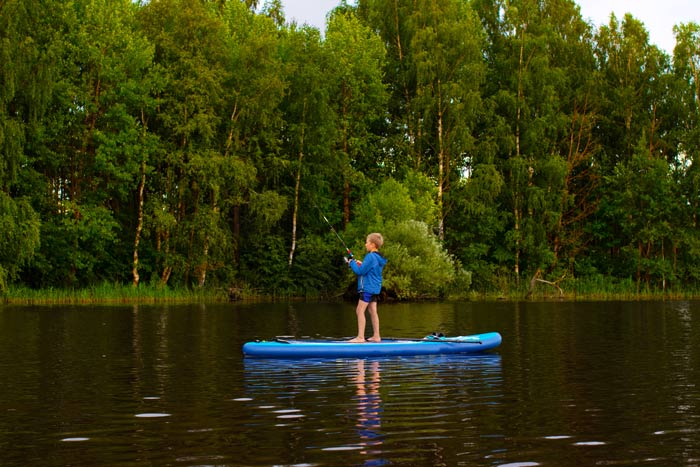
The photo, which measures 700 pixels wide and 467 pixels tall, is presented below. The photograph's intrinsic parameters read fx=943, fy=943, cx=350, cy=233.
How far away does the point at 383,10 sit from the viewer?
59.5 metres

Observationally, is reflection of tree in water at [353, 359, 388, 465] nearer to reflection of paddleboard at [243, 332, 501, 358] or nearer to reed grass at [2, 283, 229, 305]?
reflection of paddleboard at [243, 332, 501, 358]

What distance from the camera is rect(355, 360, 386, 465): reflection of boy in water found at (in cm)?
920

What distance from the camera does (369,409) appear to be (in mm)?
11289

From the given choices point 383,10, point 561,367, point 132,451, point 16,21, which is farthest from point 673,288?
point 132,451

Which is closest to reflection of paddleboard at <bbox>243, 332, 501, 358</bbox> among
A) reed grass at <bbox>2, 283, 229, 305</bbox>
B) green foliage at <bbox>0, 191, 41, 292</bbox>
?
green foliage at <bbox>0, 191, 41, 292</bbox>

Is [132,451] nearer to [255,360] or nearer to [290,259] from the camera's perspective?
[255,360]

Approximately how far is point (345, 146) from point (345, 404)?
43933mm

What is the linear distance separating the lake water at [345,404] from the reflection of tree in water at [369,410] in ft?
0.09

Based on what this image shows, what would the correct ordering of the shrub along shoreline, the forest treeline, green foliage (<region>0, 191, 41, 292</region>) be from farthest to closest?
the forest treeline → the shrub along shoreline → green foliage (<region>0, 191, 41, 292</region>)

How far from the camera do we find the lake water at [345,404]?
343 inches

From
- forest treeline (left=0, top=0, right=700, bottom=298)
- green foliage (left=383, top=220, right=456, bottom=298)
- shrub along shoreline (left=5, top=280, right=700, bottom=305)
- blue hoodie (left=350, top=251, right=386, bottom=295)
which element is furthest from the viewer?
forest treeline (left=0, top=0, right=700, bottom=298)

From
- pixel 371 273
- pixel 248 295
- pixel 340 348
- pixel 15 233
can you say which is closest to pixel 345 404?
pixel 340 348

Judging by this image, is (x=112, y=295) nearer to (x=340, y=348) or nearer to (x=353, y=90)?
(x=353, y=90)

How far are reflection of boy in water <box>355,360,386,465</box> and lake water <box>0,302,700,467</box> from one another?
33 mm
